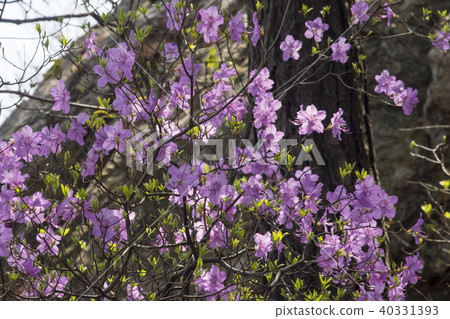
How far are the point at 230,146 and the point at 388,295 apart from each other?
3.39 ft

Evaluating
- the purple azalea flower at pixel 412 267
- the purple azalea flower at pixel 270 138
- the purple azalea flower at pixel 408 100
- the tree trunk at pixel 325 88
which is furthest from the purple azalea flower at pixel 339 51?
the purple azalea flower at pixel 412 267

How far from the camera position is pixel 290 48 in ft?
8.57

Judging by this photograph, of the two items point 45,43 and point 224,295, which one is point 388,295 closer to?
point 224,295

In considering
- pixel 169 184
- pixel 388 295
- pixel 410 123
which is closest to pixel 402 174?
pixel 410 123

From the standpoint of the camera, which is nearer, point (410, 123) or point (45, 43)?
point (45, 43)

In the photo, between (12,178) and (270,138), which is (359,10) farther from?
(12,178)

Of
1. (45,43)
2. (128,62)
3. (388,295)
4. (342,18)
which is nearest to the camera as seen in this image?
(128,62)

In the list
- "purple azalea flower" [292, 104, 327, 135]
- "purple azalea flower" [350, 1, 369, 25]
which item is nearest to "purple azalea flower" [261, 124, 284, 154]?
"purple azalea flower" [292, 104, 327, 135]

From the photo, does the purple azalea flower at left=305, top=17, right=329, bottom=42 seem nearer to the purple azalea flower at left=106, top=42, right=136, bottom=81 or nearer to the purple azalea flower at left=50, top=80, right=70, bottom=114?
the purple azalea flower at left=106, top=42, right=136, bottom=81

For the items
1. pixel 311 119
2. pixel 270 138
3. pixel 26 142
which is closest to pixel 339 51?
pixel 311 119

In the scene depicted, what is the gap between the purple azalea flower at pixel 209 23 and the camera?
201cm

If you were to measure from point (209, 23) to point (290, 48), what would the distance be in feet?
2.30

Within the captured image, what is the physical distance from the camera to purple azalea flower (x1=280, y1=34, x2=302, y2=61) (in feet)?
8.51

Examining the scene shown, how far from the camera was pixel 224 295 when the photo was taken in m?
2.28
